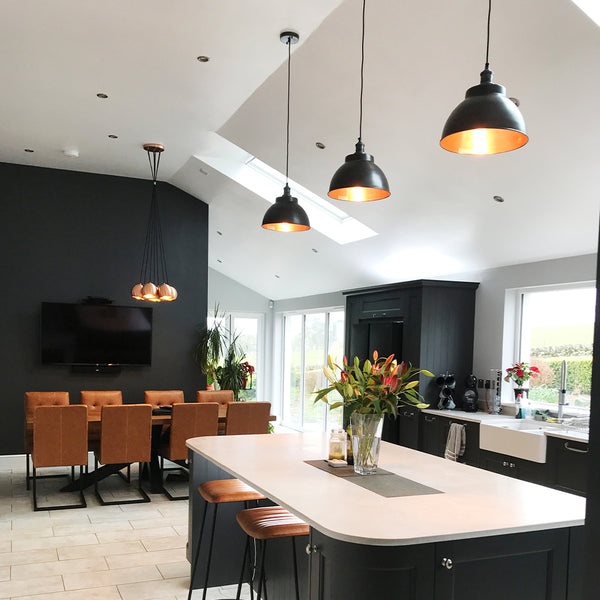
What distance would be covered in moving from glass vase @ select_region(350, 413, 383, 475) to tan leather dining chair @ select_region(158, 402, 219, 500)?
3197 millimetres

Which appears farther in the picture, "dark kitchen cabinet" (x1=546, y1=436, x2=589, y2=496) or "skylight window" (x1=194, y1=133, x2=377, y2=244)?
"skylight window" (x1=194, y1=133, x2=377, y2=244)

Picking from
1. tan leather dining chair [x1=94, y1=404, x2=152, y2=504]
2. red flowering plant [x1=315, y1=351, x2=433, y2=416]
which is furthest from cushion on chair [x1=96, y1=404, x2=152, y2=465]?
red flowering plant [x1=315, y1=351, x2=433, y2=416]

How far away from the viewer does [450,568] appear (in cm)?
212

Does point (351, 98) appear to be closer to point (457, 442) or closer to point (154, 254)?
point (457, 442)

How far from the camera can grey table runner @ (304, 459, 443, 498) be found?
2.60 metres

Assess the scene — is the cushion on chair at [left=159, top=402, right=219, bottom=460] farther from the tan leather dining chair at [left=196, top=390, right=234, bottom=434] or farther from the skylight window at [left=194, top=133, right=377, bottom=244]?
the skylight window at [left=194, top=133, right=377, bottom=244]

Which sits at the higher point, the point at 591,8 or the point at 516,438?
the point at 591,8

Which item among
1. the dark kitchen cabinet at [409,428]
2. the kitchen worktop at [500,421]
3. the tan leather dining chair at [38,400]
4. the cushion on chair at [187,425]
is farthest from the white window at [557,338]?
the tan leather dining chair at [38,400]

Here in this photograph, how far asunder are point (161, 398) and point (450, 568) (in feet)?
18.8

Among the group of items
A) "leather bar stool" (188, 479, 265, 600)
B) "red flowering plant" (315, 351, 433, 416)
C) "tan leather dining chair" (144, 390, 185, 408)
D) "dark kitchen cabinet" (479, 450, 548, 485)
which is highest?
"red flowering plant" (315, 351, 433, 416)

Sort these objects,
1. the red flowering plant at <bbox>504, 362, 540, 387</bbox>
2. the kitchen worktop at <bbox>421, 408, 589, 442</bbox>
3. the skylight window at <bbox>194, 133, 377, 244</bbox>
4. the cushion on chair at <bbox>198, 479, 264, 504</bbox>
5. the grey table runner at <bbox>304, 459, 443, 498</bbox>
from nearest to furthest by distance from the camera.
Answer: the grey table runner at <bbox>304, 459, 443, 498</bbox>
the cushion on chair at <bbox>198, 479, 264, 504</bbox>
the kitchen worktop at <bbox>421, 408, 589, 442</bbox>
the red flowering plant at <bbox>504, 362, 540, 387</bbox>
the skylight window at <bbox>194, 133, 377, 244</bbox>

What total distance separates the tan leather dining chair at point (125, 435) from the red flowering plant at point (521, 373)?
3334 mm

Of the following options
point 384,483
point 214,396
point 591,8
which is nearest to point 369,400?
point 384,483

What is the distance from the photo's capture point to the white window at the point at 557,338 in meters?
5.61
